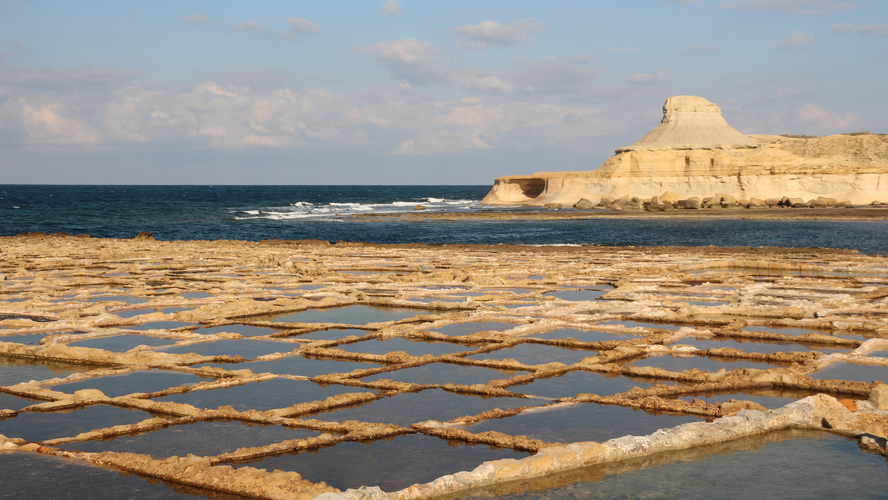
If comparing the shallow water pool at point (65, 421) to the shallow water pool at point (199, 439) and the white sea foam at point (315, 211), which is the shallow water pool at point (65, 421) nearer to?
the shallow water pool at point (199, 439)

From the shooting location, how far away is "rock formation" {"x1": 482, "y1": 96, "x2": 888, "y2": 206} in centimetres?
6391

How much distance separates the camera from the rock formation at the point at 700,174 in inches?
2516

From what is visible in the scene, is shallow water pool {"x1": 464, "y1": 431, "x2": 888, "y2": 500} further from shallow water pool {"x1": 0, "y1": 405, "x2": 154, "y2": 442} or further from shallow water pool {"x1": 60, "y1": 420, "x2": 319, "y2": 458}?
shallow water pool {"x1": 0, "y1": 405, "x2": 154, "y2": 442}

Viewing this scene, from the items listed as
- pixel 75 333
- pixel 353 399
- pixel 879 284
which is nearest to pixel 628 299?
pixel 879 284

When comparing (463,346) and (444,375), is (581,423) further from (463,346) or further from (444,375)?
(463,346)

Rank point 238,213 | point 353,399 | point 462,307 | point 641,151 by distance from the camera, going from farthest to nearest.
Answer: point 641,151 < point 238,213 < point 462,307 < point 353,399

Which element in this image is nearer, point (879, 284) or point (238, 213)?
point (879, 284)

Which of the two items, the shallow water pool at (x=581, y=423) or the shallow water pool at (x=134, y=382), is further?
the shallow water pool at (x=134, y=382)

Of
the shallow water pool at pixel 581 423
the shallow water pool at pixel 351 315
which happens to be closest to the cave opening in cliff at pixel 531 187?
the shallow water pool at pixel 351 315

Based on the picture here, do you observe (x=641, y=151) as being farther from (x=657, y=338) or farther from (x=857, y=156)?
(x=657, y=338)

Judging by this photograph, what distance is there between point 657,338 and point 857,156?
9277cm

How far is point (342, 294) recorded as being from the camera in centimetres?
1200

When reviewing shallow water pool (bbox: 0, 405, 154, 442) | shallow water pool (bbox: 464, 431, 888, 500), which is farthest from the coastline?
shallow water pool (bbox: 0, 405, 154, 442)

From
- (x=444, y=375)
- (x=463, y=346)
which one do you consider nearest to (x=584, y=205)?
(x=463, y=346)
